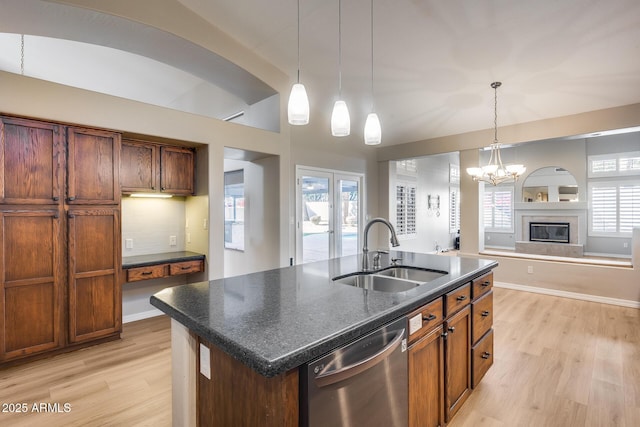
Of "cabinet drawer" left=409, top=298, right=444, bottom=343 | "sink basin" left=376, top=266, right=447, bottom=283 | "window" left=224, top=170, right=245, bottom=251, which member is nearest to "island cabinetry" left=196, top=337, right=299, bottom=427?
"cabinet drawer" left=409, top=298, right=444, bottom=343

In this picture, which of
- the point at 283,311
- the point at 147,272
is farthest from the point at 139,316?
the point at 283,311

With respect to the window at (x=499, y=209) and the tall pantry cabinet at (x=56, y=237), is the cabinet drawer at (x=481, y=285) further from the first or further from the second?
the window at (x=499, y=209)

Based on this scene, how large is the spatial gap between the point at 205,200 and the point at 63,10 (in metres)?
2.12

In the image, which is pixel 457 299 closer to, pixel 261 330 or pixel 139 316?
pixel 261 330

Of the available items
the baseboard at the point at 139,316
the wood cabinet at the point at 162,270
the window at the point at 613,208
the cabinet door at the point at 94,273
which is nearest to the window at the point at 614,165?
the window at the point at 613,208

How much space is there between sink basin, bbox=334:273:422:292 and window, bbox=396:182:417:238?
16.7 feet

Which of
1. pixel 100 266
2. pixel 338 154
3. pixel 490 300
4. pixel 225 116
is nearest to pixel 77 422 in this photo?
pixel 100 266

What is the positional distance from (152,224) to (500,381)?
4136 millimetres

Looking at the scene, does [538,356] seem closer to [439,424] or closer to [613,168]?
→ [439,424]

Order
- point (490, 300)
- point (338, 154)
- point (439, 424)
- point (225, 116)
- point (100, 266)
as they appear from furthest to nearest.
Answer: point (338, 154) → point (225, 116) → point (100, 266) → point (490, 300) → point (439, 424)

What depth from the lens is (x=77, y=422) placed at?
1997 mm

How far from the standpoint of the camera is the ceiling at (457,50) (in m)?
→ 2.87

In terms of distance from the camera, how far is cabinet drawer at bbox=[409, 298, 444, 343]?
150 cm

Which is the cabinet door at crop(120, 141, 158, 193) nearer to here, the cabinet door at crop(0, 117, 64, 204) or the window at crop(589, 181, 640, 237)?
the cabinet door at crop(0, 117, 64, 204)
